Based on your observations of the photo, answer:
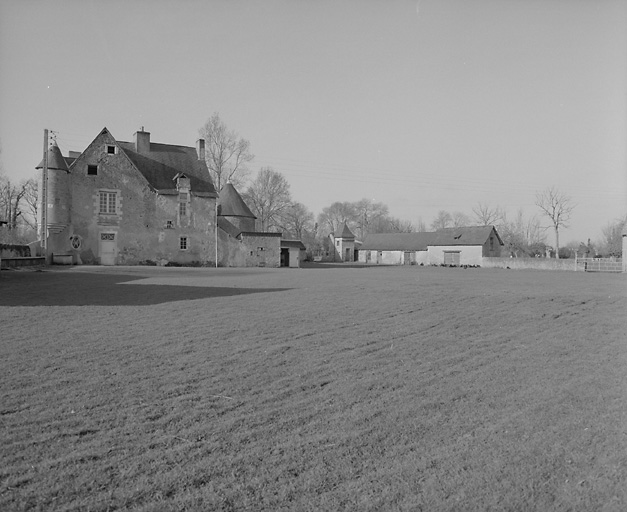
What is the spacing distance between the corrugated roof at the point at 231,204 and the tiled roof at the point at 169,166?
17.2ft

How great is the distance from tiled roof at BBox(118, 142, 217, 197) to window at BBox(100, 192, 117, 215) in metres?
3.56

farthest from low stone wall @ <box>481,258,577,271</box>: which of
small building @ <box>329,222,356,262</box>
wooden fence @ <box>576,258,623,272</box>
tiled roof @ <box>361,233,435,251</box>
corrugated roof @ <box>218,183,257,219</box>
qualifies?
corrugated roof @ <box>218,183,257,219</box>

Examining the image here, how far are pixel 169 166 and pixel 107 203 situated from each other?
6994 mm

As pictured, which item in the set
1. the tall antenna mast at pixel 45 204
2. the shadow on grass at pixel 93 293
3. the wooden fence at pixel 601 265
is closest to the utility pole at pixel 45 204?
the tall antenna mast at pixel 45 204

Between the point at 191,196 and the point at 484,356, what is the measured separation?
38.2 m

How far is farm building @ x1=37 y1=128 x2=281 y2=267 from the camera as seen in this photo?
38.8 m

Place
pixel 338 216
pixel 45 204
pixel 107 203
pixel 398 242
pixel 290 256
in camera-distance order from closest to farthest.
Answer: pixel 45 204 → pixel 107 203 → pixel 290 256 → pixel 398 242 → pixel 338 216

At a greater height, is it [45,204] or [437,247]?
[45,204]

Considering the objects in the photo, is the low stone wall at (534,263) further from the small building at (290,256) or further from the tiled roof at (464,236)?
the small building at (290,256)

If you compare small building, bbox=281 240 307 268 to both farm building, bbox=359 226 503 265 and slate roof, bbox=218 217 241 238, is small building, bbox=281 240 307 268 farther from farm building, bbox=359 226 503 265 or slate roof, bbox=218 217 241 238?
farm building, bbox=359 226 503 265

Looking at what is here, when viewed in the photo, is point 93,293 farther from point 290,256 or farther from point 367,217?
point 367,217

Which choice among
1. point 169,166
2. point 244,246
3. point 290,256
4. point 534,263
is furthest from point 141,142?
point 534,263

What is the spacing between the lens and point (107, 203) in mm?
40688

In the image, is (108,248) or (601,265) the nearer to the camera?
(108,248)
